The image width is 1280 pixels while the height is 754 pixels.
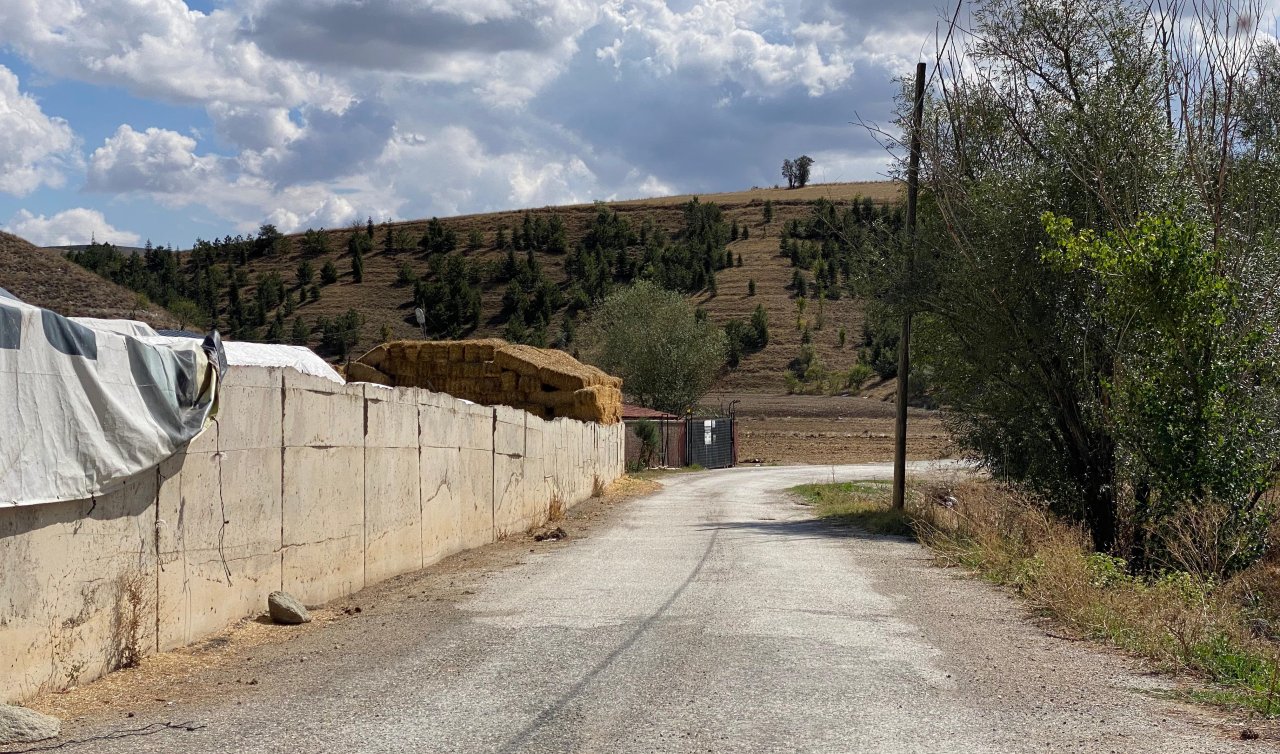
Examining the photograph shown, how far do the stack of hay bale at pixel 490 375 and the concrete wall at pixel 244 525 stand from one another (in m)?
10.4

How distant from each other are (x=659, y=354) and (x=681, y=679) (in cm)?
5113

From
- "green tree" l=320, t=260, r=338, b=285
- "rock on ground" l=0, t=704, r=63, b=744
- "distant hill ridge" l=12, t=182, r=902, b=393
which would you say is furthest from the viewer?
"green tree" l=320, t=260, r=338, b=285

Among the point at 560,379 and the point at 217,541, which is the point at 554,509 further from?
the point at 217,541

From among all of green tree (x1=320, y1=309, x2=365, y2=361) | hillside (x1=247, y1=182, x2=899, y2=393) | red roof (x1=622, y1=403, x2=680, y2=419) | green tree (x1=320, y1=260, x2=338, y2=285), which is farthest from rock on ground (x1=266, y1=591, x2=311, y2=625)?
green tree (x1=320, y1=260, x2=338, y2=285)

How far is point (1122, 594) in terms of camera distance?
437 inches

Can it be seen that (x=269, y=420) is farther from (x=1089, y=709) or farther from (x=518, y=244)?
(x=518, y=244)

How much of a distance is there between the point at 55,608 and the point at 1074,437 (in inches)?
584

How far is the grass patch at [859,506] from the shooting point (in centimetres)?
2045

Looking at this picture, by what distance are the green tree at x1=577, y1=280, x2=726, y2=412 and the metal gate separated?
17.9ft

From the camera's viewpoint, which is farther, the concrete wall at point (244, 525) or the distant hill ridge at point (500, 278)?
the distant hill ridge at point (500, 278)

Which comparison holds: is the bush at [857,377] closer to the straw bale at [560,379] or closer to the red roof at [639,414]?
the red roof at [639,414]

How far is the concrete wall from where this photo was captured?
6852 millimetres

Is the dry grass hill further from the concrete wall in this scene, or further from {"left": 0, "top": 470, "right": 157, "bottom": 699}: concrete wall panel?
{"left": 0, "top": 470, "right": 157, "bottom": 699}: concrete wall panel

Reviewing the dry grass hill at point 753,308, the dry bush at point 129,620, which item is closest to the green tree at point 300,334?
the dry grass hill at point 753,308
